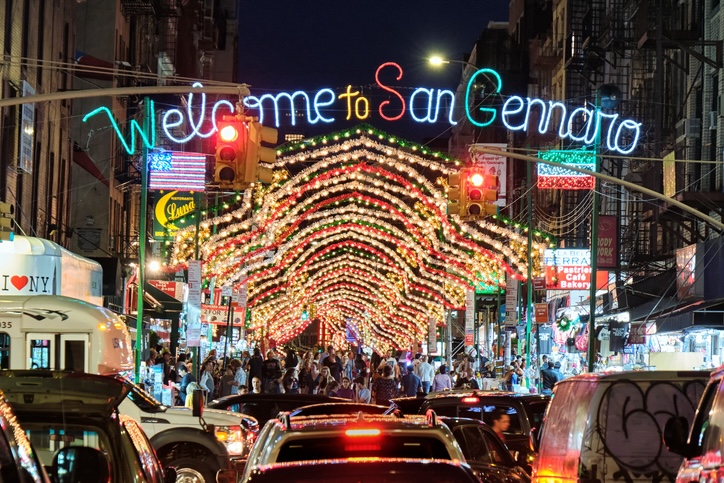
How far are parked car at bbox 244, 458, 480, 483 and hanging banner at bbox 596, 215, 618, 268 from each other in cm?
3525

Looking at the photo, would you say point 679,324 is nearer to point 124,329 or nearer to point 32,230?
point 124,329

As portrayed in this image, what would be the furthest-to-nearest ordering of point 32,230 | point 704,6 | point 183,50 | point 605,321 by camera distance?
point 183,50 < point 605,321 < point 704,6 < point 32,230

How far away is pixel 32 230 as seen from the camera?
120 ft

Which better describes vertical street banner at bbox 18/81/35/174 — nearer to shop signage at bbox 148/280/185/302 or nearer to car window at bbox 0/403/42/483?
shop signage at bbox 148/280/185/302

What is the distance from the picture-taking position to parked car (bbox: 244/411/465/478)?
8.62m

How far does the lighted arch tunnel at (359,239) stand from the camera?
129 ft

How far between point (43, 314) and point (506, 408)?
7787 millimetres

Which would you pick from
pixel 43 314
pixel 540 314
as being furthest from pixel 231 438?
pixel 540 314

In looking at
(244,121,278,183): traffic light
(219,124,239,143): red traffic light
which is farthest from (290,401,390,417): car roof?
(219,124,239,143): red traffic light

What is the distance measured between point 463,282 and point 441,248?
81.5 inches

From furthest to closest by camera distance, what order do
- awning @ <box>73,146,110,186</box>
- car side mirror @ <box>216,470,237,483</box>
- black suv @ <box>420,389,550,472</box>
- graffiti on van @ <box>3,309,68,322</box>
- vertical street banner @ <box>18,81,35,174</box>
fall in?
awning @ <box>73,146,110,186</box> < vertical street banner @ <box>18,81,35,174</box> < graffiti on van @ <box>3,309,68,322</box> < black suv @ <box>420,389,550,472</box> < car side mirror @ <box>216,470,237,483</box>

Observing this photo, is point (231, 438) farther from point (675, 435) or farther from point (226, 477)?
point (675, 435)

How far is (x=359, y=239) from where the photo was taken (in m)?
64.5

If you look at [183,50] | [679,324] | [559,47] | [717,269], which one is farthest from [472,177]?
[183,50]
